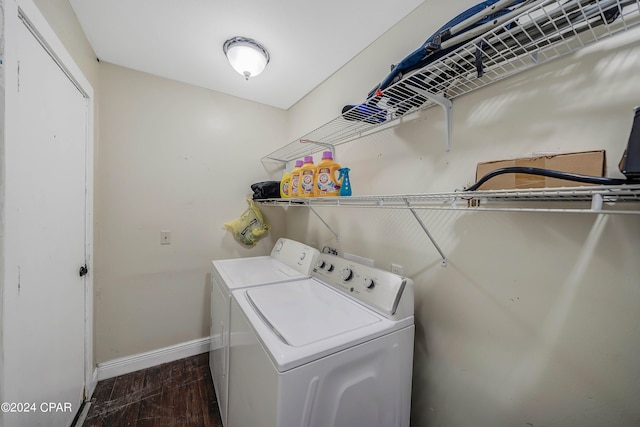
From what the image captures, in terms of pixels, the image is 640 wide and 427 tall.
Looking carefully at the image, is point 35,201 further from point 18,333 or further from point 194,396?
point 194,396

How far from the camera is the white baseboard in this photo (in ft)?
6.21

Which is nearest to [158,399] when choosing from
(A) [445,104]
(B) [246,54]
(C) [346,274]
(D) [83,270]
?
(D) [83,270]

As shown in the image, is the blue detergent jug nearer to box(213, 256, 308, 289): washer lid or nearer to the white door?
box(213, 256, 308, 289): washer lid

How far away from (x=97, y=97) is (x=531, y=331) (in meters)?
3.02

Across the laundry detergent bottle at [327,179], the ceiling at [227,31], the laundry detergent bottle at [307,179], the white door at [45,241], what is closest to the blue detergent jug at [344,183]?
the laundry detergent bottle at [327,179]

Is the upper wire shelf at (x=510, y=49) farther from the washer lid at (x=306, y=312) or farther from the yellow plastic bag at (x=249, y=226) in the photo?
the yellow plastic bag at (x=249, y=226)

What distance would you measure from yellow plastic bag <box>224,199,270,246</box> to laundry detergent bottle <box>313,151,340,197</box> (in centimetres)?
114

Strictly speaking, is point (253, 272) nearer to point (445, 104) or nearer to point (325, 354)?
point (325, 354)

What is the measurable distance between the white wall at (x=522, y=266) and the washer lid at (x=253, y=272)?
73cm

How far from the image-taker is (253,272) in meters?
1.71

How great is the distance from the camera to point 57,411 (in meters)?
1.28

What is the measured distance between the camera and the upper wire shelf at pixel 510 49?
0.65m

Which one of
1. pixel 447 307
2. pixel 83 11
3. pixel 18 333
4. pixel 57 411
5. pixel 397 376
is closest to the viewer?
pixel 18 333

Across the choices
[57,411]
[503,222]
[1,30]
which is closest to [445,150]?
[503,222]
